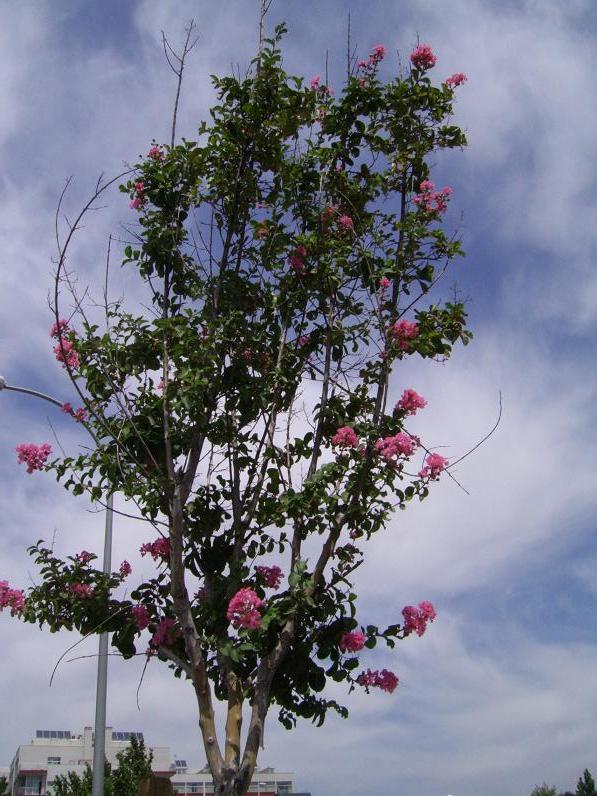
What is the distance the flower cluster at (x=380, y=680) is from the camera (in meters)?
5.42

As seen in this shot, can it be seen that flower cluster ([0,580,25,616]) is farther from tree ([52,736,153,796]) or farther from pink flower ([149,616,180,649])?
tree ([52,736,153,796])

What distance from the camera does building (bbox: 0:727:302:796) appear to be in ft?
209

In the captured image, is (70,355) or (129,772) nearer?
(70,355)

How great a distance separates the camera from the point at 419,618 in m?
5.37

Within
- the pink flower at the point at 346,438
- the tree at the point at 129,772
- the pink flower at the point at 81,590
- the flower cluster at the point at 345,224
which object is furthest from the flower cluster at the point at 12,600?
the tree at the point at 129,772

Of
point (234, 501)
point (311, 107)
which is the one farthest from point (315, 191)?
point (234, 501)

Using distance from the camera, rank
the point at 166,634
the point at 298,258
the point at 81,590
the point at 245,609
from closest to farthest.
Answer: the point at 245,609 < the point at 166,634 < the point at 81,590 < the point at 298,258

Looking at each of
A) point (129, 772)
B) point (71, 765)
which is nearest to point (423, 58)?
point (129, 772)

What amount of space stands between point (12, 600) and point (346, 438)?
2.69 m

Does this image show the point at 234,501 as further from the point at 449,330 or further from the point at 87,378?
the point at 449,330

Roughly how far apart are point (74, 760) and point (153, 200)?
7012cm

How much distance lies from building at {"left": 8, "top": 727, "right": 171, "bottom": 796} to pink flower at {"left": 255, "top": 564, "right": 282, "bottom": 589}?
6229cm

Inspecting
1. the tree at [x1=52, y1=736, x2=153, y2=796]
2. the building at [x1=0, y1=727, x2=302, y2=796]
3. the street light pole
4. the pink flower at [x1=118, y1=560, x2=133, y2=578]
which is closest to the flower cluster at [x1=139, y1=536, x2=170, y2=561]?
the pink flower at [x1=118, y1=560, x2=133, y2=578]

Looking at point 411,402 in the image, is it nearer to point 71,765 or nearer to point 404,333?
point 404,333
